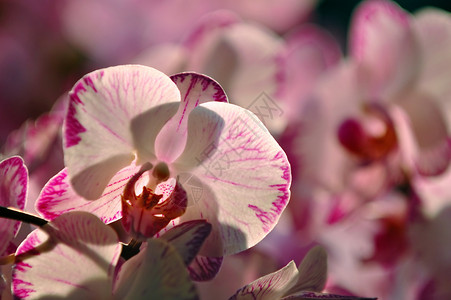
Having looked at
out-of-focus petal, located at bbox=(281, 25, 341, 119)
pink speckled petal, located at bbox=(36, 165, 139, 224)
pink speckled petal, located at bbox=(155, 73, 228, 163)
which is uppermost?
pink speckled petal, located at bbox=(155, 73, 228, 163)

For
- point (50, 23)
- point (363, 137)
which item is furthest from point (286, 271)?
point (50, 23)

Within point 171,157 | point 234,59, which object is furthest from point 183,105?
point 234,59

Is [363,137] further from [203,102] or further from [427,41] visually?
[203,102]

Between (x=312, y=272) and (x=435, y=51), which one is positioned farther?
(x=435, y=51)

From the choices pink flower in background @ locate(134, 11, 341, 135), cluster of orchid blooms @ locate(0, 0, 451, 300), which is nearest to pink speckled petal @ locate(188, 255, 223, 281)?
cluster of orchid blooms @ locate(0, 0, 451, 300)

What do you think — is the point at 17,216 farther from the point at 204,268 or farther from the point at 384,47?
the point at 384,47

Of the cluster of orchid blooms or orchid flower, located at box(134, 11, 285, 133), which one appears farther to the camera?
orchid flower, located at box(134, 11, 285, 133)

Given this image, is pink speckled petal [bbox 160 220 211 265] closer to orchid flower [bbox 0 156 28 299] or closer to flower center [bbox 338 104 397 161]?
orchid flower [bbox 0 156 28 299]
